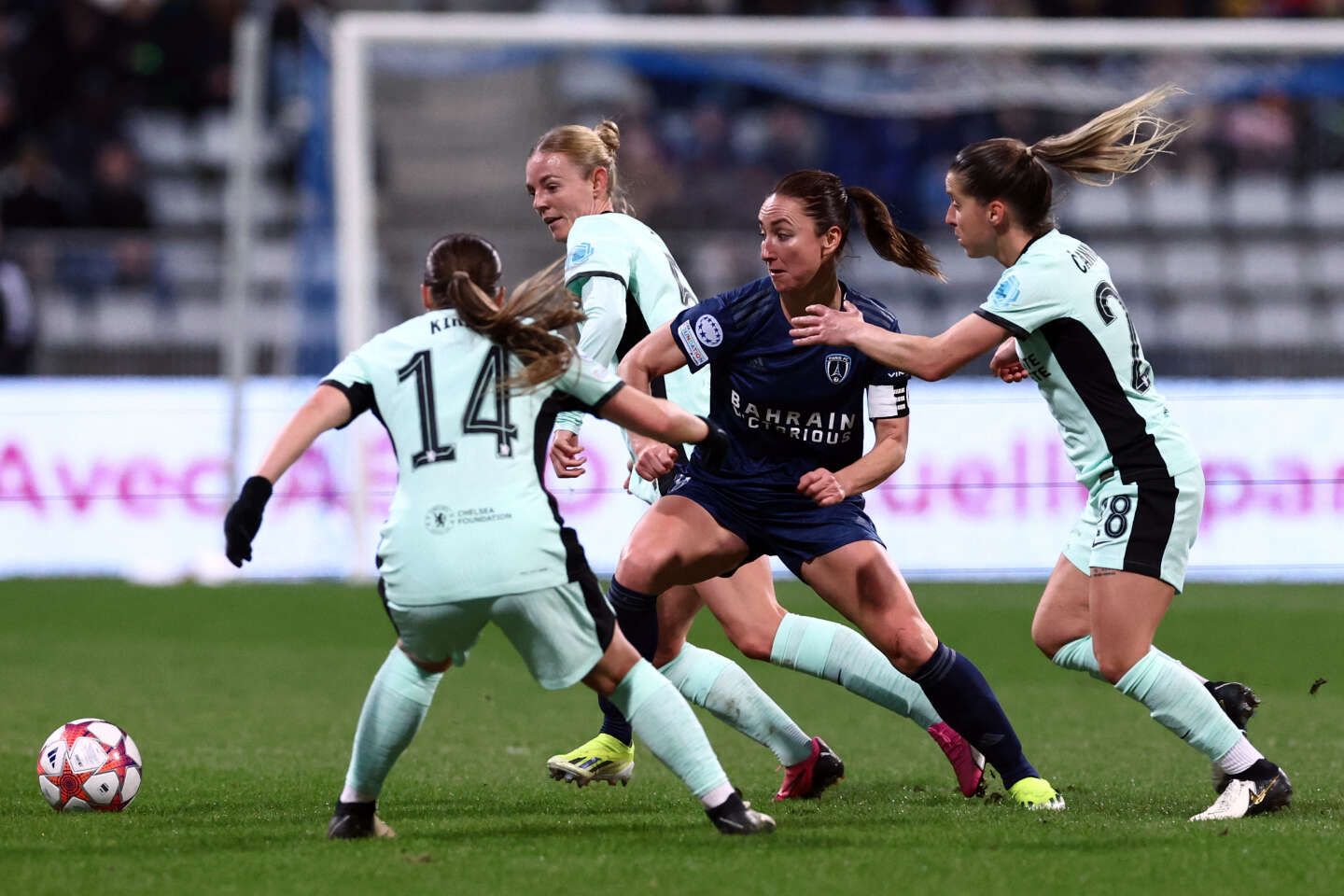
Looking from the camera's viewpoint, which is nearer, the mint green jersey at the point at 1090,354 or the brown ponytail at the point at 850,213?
the mint green jersey at the point at 1090,354

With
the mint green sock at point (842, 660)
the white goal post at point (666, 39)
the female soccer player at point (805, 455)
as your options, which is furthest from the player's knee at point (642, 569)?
the white goal post at point (666, 39)

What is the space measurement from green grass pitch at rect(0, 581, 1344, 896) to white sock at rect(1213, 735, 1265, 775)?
19 cm

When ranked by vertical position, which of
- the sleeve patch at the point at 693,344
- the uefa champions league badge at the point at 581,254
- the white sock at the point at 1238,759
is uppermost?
the uefa champions league badge at the point at 581,254

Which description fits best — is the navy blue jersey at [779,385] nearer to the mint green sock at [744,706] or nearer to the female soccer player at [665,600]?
the female soccer player at [665,600]

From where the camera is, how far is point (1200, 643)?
33.5 ft

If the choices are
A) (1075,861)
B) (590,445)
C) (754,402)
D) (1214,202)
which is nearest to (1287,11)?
(1214,202)

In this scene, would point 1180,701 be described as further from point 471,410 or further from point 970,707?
point 471,410

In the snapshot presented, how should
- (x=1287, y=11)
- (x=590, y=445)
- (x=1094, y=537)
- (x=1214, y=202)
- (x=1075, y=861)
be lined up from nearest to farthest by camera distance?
(x=1075, y=861) → (x=1094, y=537) → (x=590, y=445) → (x=1214, y=202) → (x=1287, y=11)

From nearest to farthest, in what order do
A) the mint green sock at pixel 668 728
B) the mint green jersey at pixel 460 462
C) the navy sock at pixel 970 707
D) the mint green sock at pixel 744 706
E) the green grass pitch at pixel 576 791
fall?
the green grass pitch at pixel 576 791 → the mint green jersey at pixel 460 462 → the mint green sock at pixel 668 728 → the navy sock at pixel 970 707 → the mint green sock at pixel 744 706

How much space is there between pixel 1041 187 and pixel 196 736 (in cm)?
393

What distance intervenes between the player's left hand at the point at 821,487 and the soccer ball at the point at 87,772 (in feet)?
7.11

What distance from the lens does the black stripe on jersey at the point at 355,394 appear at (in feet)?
15.0

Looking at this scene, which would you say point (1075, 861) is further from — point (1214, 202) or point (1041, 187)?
point (1214, 202)

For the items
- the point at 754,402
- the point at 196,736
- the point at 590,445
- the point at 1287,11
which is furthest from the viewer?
the point at 1287,11
